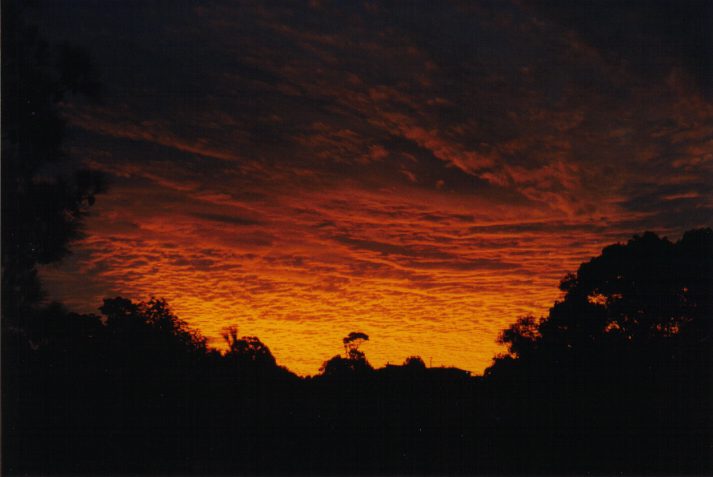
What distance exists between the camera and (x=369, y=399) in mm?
5738

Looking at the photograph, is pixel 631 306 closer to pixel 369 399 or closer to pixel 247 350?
pixel 369 399

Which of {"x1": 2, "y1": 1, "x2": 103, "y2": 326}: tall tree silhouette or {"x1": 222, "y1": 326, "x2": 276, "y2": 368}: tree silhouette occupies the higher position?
{"x1": 2, "y1": 1, "x2": 103, "y2": 326}: tall tree silhouette

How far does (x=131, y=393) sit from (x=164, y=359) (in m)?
0.83

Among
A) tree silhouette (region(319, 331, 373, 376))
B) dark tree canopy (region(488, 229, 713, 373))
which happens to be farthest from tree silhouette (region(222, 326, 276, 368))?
dark tree canopy (region(488, 229, 713, 373))

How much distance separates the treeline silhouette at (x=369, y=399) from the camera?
4738 mm

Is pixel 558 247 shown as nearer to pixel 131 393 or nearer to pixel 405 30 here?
pixel 405 30

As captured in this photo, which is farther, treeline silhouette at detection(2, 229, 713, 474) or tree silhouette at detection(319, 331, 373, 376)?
tree silhouette at detection(319, 331, 373, 376)

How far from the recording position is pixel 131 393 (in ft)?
19.0

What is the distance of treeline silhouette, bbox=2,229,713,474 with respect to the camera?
4.74m

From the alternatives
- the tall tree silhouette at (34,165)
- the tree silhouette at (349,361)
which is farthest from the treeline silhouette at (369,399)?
the tall tree silhouette at (34,165)

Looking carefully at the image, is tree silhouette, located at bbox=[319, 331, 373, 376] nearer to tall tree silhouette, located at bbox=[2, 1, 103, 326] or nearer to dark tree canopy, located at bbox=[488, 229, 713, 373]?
dark tree canopy, located at bbox=[488, 229, 713, 373]

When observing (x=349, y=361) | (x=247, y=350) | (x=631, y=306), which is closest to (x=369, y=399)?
(x=349, y=361)

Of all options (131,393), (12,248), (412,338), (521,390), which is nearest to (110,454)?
(131,393)

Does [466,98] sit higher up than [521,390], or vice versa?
[466,98]
